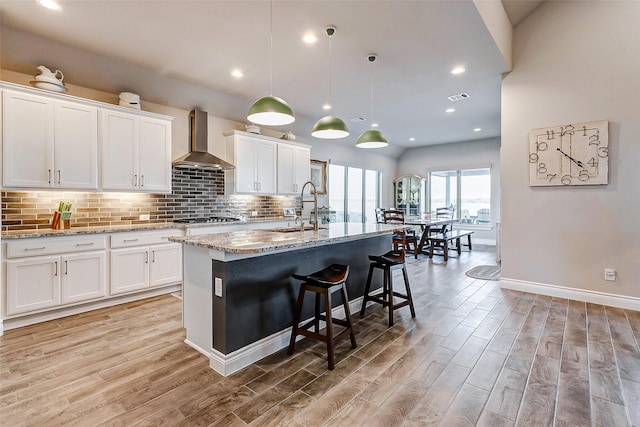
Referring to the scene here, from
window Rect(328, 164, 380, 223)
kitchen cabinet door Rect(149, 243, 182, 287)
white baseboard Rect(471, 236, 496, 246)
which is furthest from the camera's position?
white baseboard Rect(471, 236, 496, 246)

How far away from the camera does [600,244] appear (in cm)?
374

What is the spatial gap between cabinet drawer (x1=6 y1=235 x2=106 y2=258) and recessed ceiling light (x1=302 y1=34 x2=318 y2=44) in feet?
10.3

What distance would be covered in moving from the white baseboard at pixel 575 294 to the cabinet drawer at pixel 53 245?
5.25m

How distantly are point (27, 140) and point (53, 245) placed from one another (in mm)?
1106

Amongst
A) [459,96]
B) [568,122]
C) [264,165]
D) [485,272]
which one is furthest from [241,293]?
[459,96]

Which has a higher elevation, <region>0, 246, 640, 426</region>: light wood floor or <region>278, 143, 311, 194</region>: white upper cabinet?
<region>278, 143, 311, 194</region>: white upper cabinet

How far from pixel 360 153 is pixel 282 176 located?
3.52 meters

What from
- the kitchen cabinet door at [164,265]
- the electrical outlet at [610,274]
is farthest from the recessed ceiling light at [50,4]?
the electrical outlet at [610,274]

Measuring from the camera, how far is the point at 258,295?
96.0 inches

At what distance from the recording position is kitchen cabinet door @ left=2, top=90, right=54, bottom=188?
3.05 metres

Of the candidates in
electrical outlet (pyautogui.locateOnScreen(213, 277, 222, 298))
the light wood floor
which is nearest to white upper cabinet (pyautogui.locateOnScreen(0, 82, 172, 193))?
the light wood floor

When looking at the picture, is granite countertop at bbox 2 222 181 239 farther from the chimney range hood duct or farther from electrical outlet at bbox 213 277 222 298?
electrical outlet at bbox 213 277 222 298

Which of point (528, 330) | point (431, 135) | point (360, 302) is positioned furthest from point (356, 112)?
point (528, 330)

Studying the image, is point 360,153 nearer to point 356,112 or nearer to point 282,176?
point 356,112
